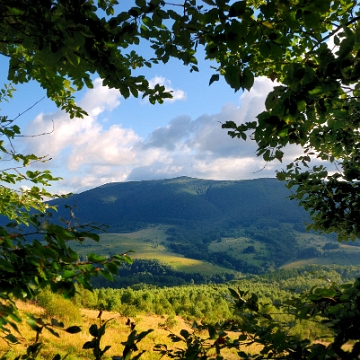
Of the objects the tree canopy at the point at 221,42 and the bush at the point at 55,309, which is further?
the bush at the point at 55,309

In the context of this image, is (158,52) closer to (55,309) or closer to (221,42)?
(221,42)

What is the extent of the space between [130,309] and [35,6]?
1907 inches

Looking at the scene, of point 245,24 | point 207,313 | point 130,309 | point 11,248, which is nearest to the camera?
point 245,24

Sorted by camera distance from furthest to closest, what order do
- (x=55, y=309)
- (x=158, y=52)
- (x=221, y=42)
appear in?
(x=55, y=309) < (x=158, y=52) < (x=221, y=42)

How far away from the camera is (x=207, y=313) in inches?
2469

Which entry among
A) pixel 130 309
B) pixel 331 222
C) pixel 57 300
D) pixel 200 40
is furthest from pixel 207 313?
pixel 200 40

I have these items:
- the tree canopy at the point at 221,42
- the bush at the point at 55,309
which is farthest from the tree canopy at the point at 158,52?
the bush at the point at 55,309

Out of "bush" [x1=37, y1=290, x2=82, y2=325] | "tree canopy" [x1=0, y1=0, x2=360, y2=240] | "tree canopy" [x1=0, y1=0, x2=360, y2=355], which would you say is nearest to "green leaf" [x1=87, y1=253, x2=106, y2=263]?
"tree canopy" [x1=0, y1=0, x2=360, y2=355]

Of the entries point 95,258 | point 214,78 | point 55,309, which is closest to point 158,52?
point 214,78

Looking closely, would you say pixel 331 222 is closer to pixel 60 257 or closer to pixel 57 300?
pixel 60 257

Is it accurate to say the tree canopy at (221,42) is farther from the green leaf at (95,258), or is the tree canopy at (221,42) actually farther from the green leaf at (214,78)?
the green leaf at (95,258)

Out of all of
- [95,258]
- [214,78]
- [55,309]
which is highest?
[214,78]

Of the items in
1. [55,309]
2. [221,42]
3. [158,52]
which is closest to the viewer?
[221,42]

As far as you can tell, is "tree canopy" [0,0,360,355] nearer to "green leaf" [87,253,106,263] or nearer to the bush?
"green leaf" [87,253,106,263]
